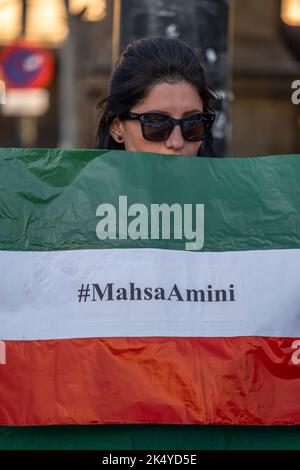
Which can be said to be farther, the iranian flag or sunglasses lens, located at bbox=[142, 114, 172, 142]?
sunglasses lens, located at bbox=[142, 114, 172, 142]

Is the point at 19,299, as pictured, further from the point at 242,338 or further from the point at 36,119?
the point at 36,119

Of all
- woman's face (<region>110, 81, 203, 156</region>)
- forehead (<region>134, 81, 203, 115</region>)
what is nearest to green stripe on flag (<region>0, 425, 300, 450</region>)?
woman's face (<region>110, 81, 203, 156</region>)

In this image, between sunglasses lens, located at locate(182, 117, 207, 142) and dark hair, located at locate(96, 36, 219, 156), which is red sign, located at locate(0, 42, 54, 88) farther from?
sunglasses lens, located at locate(182, 117, 207, 142)

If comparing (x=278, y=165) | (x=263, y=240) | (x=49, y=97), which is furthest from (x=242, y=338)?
(x=49, y=97)

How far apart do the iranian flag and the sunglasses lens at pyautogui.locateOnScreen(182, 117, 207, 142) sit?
298 mm

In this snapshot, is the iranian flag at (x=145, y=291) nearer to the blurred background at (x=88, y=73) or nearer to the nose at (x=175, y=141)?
the nose at (x=175, y=141)

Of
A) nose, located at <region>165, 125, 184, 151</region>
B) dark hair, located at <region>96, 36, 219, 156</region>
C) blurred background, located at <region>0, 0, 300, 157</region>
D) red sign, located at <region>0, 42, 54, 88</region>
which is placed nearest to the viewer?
nose, located at <region>165, 125, 184, 151</region>

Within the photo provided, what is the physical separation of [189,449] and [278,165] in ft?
2.56

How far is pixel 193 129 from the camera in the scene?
3.00 m

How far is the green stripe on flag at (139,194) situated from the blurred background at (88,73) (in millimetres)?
10667

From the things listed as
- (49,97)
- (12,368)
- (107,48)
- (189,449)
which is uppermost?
(49,97)

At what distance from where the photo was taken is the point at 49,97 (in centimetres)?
1916

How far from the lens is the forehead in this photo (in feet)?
9.96

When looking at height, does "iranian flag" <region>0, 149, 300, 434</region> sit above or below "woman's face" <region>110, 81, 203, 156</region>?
below
